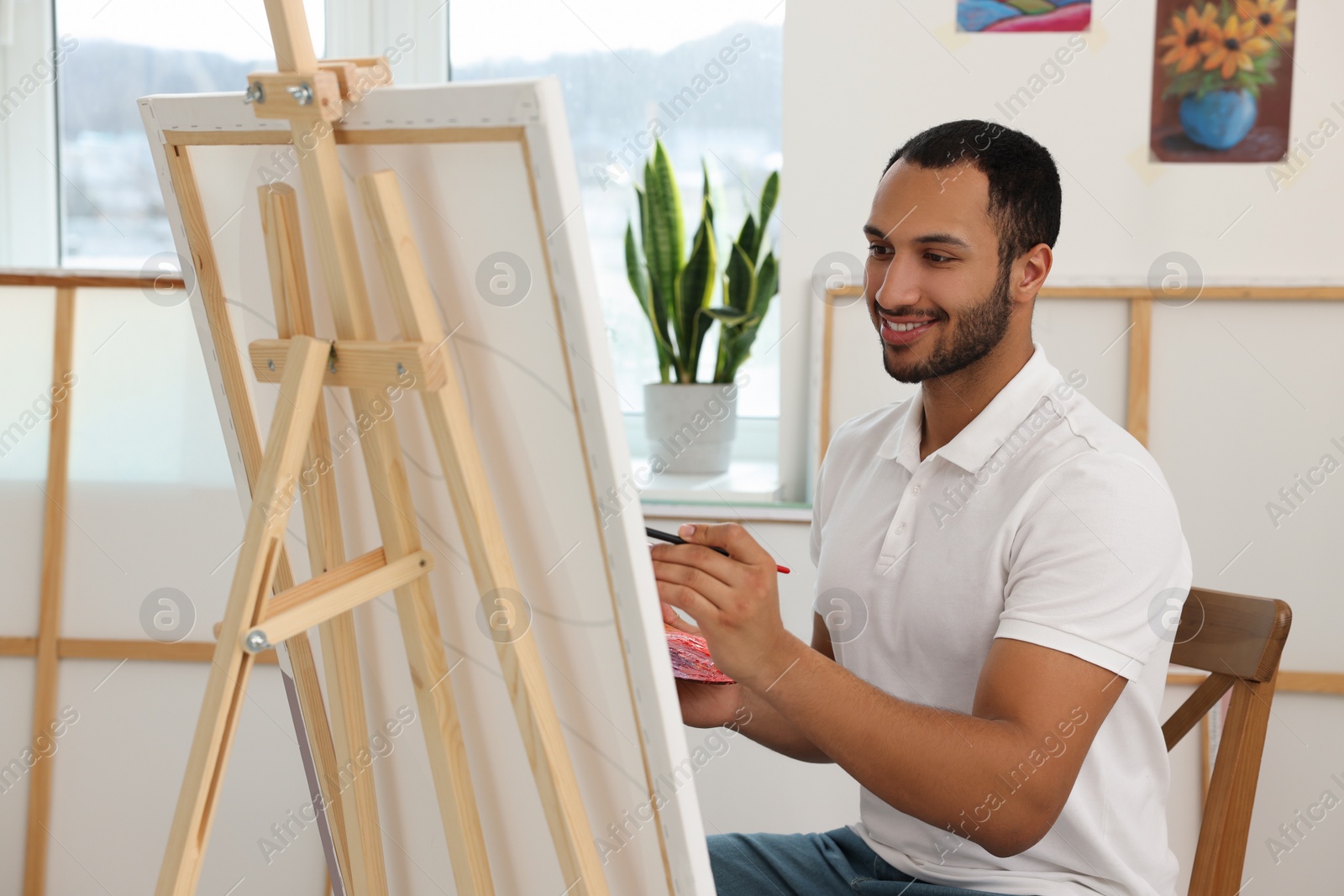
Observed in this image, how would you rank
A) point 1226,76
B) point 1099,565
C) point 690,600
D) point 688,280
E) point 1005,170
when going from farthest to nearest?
1. point 688,280
2. point 1226,76
3. point 1005,170
4. point 1099,565
5. point 690,600

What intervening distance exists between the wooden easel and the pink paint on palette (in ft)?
0.83

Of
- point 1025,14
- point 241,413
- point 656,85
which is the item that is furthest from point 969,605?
point 656,85

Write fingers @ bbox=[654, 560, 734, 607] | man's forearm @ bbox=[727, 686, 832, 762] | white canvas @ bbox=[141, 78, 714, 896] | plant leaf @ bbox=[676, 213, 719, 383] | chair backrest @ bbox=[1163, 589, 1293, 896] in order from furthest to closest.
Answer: plant leaf @ bbox=[676, 213, 719, 383], man's forearm @ bbox=[727, 686, 832, 762], chair backrest @ bbox=[1163, 589, 1293, 896], fingers @ bbox=[654, 560, 734, 607], white canvas @ bbox=[141, 78, 714, 896]

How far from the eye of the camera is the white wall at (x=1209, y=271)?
197 cm

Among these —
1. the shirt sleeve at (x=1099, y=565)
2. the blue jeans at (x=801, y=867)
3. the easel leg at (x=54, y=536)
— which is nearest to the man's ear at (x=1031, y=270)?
the shirt sleeve at (x=1099, y=565)

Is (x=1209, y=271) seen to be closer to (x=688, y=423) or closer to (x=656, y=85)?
(x=688, y=423)

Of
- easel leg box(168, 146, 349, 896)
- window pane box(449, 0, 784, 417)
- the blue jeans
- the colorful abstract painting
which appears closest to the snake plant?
window pane box(449, 0, 784, 417)

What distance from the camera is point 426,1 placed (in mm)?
2443

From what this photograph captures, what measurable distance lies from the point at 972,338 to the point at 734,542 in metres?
0.52

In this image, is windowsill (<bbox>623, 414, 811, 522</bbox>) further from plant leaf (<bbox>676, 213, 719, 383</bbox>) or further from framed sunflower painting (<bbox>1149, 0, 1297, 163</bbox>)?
framed sunflower painting (<bbox>1149, 0, 1297, 163</bbox>)

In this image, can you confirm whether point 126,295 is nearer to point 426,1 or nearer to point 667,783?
point 426,1

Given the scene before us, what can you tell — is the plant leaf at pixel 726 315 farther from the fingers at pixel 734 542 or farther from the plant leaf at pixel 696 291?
the fingers at pixel 734 542

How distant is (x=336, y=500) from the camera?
1.02 m

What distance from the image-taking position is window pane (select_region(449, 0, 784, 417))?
247cm
